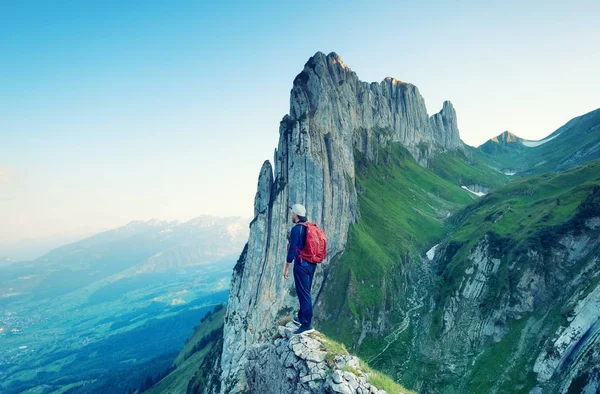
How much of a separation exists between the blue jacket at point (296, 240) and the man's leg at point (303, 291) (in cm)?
59

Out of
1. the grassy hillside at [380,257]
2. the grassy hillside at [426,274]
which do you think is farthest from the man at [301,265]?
the grassy hillside at [380,257]

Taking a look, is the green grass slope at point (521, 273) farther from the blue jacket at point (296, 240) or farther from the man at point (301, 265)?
the blue jacket at point (296, 240)

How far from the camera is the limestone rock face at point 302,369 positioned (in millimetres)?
11758

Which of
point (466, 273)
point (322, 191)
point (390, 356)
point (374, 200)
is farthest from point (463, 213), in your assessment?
point (390, 356)

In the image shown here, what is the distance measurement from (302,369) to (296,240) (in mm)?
5274

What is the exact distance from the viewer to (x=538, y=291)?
6328 cm

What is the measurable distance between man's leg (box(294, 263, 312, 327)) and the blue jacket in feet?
1.92

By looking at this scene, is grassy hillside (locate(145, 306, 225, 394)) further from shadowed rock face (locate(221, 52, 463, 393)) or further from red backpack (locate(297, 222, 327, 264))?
red backpack (locate(297, 222, 327, 264))

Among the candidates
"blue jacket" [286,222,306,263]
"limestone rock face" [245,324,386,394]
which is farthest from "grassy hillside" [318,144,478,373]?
"blue jacket" [286,222,306,263]

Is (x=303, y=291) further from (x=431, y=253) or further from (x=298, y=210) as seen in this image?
(x=431, y=253)

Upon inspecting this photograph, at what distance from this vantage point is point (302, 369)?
13.3m

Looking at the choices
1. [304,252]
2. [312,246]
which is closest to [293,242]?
[304,252]

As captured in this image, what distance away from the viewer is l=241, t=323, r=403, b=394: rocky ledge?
38.7 ft

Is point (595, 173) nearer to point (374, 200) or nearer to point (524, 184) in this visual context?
point (524, 184)
